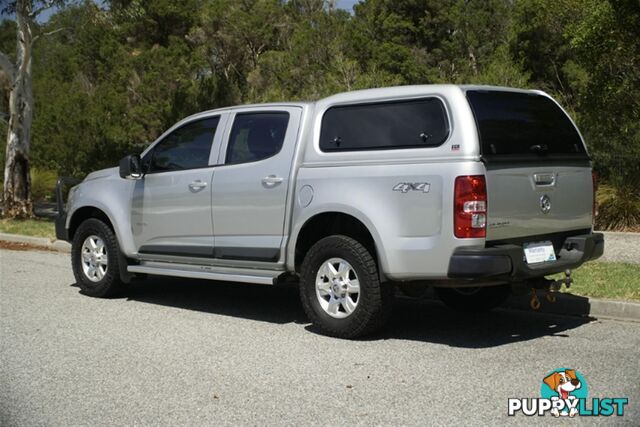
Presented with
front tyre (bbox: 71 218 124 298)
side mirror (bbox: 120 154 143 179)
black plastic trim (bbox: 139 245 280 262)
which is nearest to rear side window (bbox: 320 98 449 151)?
black plastic trim (bbox: 139 245 280 262)

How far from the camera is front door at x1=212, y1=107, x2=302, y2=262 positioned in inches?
285

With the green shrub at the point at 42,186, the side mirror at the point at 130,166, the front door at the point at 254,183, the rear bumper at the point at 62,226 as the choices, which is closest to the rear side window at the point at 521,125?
the front door at the point at 254,183

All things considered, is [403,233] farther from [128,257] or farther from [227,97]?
[227,97]

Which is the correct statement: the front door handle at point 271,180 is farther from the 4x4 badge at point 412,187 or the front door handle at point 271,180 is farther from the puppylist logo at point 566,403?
the puppylist logo at point 566,403

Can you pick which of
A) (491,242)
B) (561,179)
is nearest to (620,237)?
(561,179)

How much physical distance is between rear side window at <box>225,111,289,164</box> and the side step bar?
1.05m

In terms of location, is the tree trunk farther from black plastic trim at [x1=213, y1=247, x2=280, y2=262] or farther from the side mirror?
black plastic trim at [x1=213, y1=247, x2=280, y2=262]

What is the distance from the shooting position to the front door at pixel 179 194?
7.88 meters

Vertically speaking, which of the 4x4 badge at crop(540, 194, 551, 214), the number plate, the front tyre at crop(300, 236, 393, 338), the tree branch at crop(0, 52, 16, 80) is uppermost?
the tree branch at crop(0, 52, 16, 80)

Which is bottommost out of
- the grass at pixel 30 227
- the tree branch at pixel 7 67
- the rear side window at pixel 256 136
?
the grass at pixel 30 227

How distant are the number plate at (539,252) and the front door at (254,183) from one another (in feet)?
7.13

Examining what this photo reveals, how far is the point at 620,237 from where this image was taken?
11.3 meters

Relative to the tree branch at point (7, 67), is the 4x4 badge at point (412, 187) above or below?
A: below

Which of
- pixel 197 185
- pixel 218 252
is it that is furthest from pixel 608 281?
pixel 197 185
